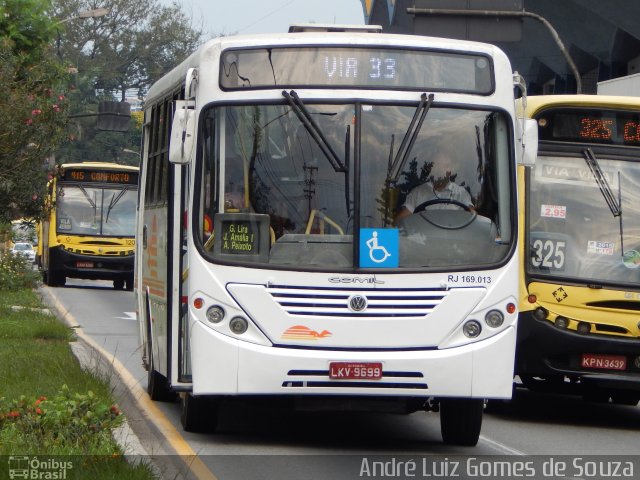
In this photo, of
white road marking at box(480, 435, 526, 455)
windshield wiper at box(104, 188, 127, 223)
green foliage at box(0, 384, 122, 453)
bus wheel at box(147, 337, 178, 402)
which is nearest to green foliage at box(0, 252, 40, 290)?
windshield wiper at box(104, 188, 127, 223)

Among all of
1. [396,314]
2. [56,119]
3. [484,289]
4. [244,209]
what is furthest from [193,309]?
[56,119]

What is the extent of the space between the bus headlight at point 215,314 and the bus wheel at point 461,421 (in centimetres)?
183

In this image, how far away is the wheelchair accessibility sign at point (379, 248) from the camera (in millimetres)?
10055

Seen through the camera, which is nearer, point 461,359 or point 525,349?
point 461,359

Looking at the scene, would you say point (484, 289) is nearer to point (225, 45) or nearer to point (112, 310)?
point (225, 45)

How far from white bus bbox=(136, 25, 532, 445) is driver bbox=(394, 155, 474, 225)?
0.03 ft

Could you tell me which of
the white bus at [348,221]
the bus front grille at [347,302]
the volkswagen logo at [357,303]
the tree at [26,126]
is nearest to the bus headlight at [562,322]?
the white bus at [348,221]

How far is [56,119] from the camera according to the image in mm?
21734

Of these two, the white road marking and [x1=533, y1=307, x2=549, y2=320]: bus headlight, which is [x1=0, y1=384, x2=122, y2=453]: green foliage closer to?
the white road marking

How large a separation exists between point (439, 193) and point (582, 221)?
3.24 m

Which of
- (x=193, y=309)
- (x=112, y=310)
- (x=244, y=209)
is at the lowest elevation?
(x=112, y=310)

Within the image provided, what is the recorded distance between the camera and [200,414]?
10.8 metres

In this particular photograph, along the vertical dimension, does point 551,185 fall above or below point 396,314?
above

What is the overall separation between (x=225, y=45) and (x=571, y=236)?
422 centimetres
